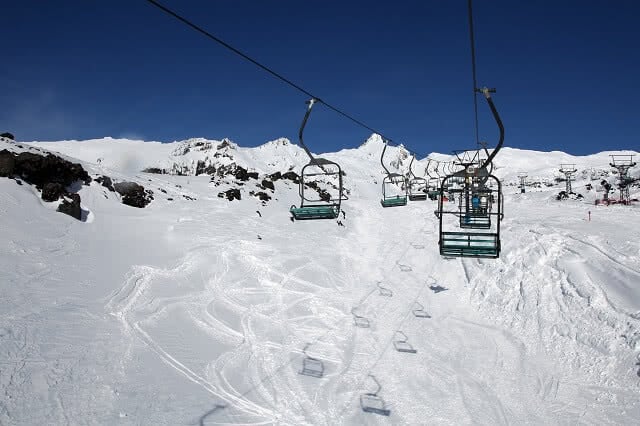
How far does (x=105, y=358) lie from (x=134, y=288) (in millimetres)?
4688

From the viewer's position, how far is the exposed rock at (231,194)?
99.9 ft

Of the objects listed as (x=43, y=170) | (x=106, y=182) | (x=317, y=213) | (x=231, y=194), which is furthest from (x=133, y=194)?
(x=317, y=213)

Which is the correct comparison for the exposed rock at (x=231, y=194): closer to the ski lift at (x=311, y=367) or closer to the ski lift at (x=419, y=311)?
the ski lift at (x=419, y=311)

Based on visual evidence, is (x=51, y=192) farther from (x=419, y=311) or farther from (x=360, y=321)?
(x=419, y=311)

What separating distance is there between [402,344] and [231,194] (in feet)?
68.5

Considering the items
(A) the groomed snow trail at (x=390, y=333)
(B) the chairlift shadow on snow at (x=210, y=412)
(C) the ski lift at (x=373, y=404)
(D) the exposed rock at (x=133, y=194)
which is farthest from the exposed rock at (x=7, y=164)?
(C) the ski lift at (x=373, y=404)

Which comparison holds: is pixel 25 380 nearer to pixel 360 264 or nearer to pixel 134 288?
pixel 134 288

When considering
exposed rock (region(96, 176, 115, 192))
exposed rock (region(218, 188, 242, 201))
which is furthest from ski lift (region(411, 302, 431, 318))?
exposed rock (region(96, 176, 115, 192))

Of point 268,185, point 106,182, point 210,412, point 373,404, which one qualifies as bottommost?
point 373,404

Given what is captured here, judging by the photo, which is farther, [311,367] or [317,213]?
[311,367]

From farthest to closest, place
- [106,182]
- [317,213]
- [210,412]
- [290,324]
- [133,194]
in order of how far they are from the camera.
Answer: [133,194] → [106,182] → [290,324] → [317,213] → [210,412]

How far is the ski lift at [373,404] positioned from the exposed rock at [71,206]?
15243 mm

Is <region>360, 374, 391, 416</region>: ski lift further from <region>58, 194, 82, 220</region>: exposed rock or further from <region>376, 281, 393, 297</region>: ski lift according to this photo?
<region>58, 194, 82, 220</region>: exposed rock

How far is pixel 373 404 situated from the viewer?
386 inches
